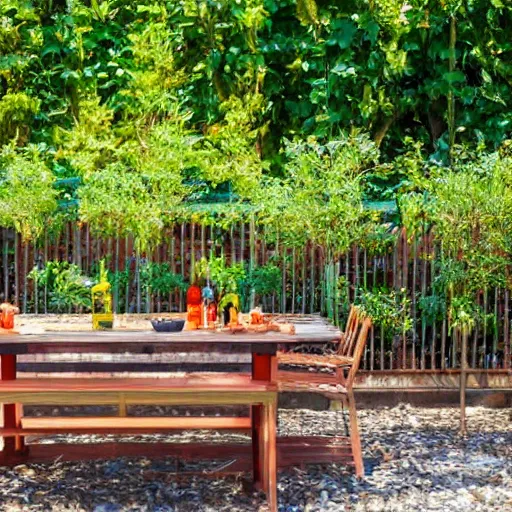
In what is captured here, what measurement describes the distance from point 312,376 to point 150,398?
153cm

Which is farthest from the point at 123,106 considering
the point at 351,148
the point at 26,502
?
the point at 26,502

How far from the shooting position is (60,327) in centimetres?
559

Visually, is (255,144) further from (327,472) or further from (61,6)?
(327,472)

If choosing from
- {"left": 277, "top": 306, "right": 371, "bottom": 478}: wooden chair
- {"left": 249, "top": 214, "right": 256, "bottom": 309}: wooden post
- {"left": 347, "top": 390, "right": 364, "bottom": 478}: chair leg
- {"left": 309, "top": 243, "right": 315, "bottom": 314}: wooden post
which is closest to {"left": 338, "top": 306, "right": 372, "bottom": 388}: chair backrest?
{"left": 277, "top": 306, "right": 371, "bottom": 478}: wooden chair

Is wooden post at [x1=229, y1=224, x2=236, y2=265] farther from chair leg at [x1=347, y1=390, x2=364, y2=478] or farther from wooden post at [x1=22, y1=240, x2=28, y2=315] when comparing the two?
chair leg at [x1=347, y1=390, x2=364, y2=478]

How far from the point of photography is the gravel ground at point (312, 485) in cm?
519

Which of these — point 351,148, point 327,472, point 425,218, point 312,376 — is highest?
point 351,148

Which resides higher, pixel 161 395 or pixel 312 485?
pixel 161 395

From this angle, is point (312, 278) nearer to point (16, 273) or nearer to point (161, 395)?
point (16, 273)

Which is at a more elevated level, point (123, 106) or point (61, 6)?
point (61, 6)

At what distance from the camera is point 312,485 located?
5566 millimetres

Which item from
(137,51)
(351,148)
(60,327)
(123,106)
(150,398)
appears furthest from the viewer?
(123,106)

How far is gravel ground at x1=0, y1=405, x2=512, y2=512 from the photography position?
5191 mm

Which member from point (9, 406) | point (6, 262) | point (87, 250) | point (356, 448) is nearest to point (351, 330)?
point (356, 448)
